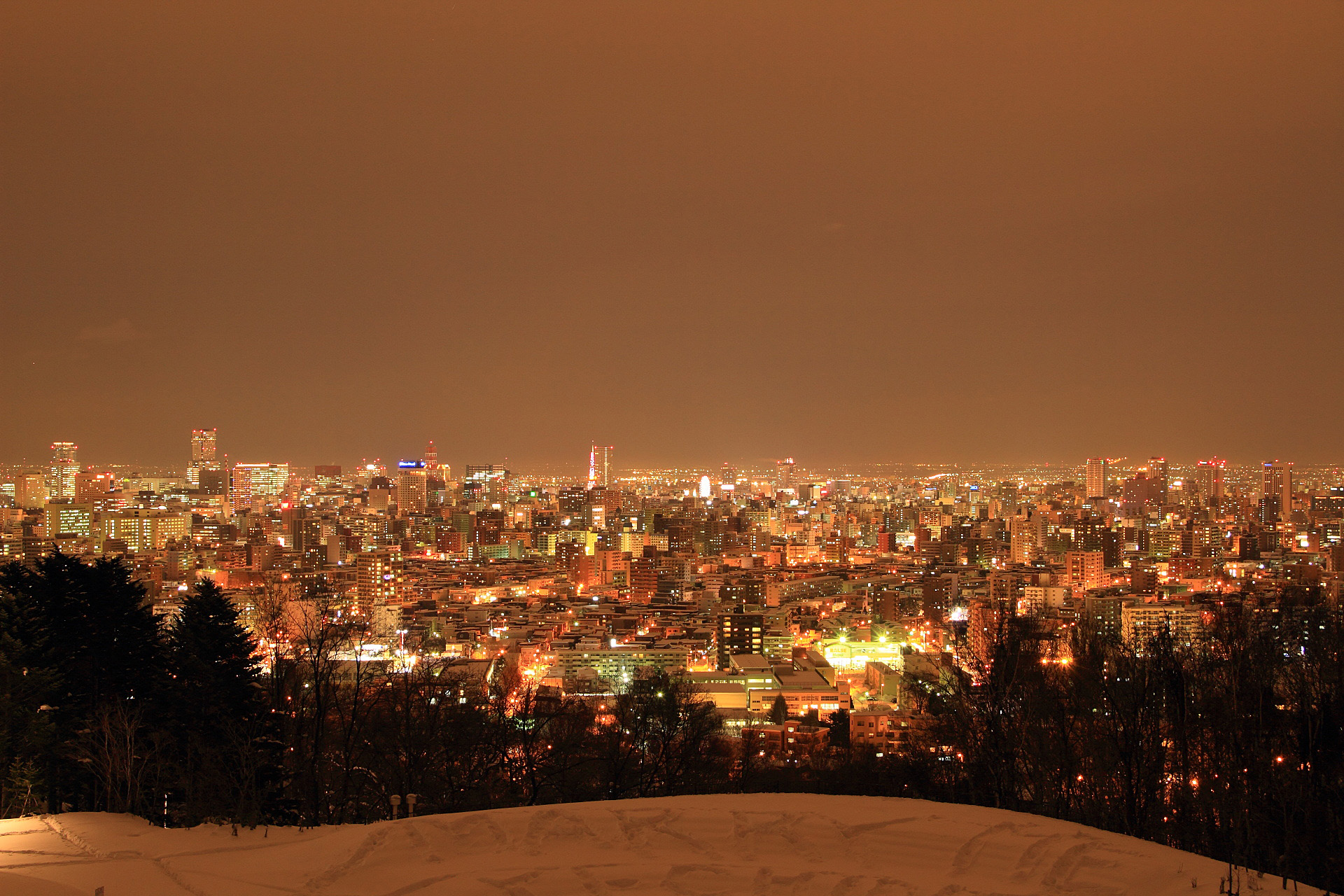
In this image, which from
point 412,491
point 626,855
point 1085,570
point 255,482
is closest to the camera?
point 626,855

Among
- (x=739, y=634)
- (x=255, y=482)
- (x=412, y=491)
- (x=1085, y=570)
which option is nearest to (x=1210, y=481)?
(x=1085, y=570)

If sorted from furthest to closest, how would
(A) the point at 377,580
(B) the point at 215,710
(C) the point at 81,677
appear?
1. (A) the point at 377,580
2. (C) the point at 81,677
3. (B) the point at 215,710

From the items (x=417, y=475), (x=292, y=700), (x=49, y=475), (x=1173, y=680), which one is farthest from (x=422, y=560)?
(x=1173, y=680)

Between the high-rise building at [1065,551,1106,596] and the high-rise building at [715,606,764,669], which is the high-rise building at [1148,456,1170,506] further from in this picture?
the high-rise building at [715,606,764,669]

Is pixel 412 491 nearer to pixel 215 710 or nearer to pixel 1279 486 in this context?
pixel 1279 486

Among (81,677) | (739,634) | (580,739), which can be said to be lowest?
(739,634)

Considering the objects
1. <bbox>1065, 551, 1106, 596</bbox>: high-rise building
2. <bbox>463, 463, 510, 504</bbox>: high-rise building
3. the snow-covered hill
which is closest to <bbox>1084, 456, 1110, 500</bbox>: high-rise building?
<bbox>1065, 551, 1106, 596</bbox>: high-rise building
